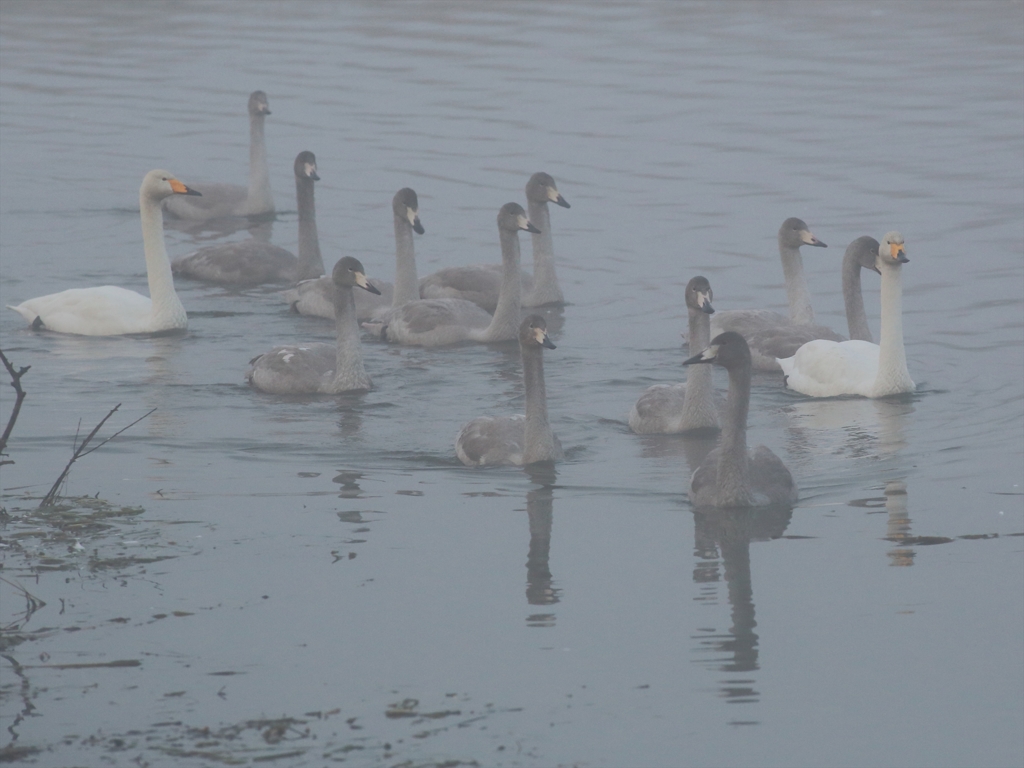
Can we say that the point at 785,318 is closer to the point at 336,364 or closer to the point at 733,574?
the point at 336,364

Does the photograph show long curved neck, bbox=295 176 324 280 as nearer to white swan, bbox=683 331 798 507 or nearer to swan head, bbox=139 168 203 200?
swan head, bbox=139 168 203 200

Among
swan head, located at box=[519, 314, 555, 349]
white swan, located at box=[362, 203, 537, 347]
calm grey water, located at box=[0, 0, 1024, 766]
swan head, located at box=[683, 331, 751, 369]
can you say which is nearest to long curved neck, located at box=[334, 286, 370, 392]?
calm grey water, located at box=[0, 0, 1024, 766]

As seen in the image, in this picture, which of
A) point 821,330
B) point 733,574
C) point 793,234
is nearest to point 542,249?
point 793,234

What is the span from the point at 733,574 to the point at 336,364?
18.5 ft

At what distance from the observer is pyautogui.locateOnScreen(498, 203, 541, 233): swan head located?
1588cm

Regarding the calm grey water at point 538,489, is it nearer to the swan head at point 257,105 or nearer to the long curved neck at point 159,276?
the long curved neck at point 159,276

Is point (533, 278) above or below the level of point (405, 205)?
below

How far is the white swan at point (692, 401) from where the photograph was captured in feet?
39.9

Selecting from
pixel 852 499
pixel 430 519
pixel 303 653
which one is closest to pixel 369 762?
pixel 303 653

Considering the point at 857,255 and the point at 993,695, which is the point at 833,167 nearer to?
the point at 857,255

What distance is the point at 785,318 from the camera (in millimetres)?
15062

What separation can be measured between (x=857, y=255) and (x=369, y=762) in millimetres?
9338

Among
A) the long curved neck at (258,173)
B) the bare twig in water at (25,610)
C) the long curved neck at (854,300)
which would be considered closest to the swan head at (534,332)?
the bare twig in water at (25,610)

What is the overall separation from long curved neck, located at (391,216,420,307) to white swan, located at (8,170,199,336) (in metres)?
2.04
